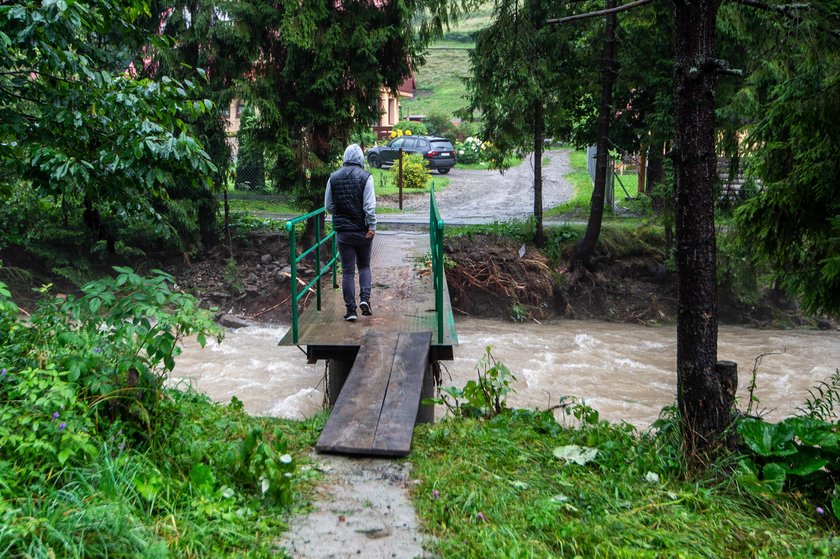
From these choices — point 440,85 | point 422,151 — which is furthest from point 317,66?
point 440,85

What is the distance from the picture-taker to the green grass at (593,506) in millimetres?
3674

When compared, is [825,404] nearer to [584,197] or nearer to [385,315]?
[385,315]

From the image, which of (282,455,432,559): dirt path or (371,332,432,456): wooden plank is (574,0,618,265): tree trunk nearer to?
(371,332,432,456): wooden plank

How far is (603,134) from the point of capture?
48.3ft

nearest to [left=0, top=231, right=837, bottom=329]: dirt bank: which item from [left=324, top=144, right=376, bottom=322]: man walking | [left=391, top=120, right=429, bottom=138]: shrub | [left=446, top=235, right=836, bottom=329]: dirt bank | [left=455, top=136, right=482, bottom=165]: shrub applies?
[left=446, top=235, right=836, bottom=329]: dirt bank

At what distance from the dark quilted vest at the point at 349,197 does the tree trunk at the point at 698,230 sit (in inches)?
→ 158

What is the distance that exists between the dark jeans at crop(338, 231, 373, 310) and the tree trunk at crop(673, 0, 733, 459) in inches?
163

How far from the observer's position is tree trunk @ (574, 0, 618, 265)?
14.3m

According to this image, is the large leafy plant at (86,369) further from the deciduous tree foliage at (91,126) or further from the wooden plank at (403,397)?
the wooden plank at (403,397)

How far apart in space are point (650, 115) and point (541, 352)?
514 cm

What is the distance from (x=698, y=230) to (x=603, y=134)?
34.0 feet

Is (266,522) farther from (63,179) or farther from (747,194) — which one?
(747,194)

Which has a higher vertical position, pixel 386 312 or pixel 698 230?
pixel 698 230

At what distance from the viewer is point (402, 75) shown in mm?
15570
